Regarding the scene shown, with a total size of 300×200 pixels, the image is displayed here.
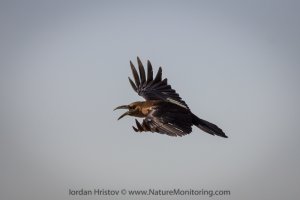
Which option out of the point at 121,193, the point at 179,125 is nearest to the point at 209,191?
the point at 121,193

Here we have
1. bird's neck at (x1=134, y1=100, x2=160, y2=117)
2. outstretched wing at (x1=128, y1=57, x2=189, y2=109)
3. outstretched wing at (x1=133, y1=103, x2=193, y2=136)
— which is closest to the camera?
outstretched wing at (x1=133, y1=103, x2=193, y2=136)

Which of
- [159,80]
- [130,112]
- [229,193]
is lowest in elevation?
[229,193]

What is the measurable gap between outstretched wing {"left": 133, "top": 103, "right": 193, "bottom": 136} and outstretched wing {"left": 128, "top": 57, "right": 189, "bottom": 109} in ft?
2.09

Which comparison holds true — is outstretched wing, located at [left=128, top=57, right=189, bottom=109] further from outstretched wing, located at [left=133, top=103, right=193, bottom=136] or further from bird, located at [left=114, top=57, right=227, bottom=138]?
outstretched wing, located at [left=133, top=103, right=193, bottom=136]

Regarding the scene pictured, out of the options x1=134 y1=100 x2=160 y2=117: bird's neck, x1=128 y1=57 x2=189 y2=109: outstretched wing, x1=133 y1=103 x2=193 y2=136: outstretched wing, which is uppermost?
x1=128 y1=57 x2=189 y2=109: outstretched wing

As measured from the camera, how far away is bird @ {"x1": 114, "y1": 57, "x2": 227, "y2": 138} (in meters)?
4.96

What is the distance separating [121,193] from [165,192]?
2.17 ft

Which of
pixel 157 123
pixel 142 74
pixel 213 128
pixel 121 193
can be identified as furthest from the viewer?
pixel 121 193

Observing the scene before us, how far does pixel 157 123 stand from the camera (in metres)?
5.00

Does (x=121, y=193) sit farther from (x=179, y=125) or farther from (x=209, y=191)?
(x=179, y=125)

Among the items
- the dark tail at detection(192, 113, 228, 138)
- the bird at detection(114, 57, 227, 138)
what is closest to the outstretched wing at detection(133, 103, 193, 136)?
the bird at detection(114, 57, 227, 138)

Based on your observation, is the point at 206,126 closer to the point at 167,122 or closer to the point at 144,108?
the point at 144,108

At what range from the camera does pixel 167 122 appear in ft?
16.6

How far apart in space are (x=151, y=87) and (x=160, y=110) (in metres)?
1.01
